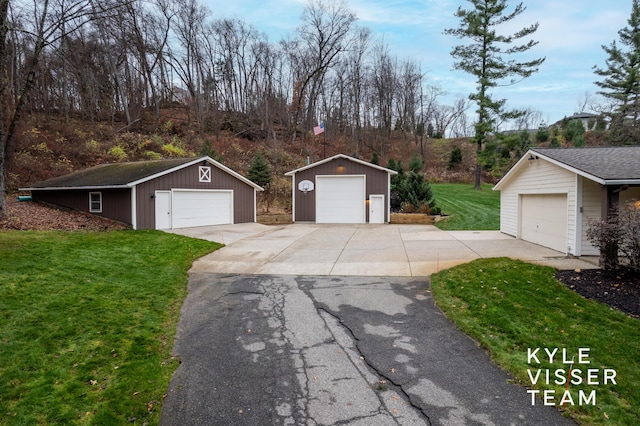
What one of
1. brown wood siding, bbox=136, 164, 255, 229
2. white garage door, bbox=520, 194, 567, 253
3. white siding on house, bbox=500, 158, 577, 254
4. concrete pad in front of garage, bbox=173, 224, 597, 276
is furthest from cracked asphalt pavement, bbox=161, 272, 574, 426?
brown wood siding, bbox=136, 164, 255, 229

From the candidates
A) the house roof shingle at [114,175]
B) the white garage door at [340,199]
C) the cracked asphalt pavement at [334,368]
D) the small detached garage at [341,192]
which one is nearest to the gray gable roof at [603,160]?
the cracked asphalt pavement at [334,368]

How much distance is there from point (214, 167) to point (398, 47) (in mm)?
28793

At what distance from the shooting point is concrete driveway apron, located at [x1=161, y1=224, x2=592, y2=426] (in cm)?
323

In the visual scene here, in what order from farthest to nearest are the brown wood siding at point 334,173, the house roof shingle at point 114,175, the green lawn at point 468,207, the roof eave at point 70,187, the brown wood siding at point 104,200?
the brown wood siding at point 334,173 → the green lawn at point 468,207 → the house roof shingle at point 114,175 → the brown wood siding at point 104,200 → the roof eave at point 70,187

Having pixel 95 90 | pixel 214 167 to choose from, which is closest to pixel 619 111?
pixel 214 167

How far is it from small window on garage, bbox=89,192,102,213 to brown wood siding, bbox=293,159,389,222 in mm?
9380

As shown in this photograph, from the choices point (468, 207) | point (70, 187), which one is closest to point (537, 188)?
point (468, 207)

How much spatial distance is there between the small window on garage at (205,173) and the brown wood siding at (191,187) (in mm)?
182

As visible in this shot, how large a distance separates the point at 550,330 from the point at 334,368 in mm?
2950

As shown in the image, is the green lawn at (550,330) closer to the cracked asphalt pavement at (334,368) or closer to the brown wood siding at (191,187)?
A: the cracked asphalt pavement at (334,368)

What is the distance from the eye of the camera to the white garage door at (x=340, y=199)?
2002 cm

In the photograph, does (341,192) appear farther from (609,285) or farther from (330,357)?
(330,357)

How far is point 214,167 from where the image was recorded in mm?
17922

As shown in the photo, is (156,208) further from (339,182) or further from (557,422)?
(557,422)
